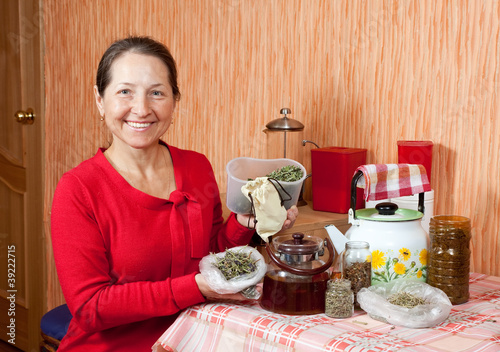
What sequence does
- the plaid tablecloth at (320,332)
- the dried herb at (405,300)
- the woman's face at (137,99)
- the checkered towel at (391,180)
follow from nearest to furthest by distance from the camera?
the plaid tablecloth at (320,332) → the dried herb at (405,300) → the checkered towel at (391,180) → the woman's face at (137,99)

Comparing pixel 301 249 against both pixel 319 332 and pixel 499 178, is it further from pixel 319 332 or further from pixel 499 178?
pixel 499 178

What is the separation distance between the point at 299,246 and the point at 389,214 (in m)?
0.22

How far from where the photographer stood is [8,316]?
10.7ft

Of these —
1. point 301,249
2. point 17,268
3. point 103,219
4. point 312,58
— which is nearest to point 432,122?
point 312,58

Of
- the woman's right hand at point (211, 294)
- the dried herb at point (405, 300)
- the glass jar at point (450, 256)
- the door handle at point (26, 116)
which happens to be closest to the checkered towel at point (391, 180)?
the glass jar at point (450, 256)

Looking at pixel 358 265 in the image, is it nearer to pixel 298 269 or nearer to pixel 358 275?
pixel 358 275

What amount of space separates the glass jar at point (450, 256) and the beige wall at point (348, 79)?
392mm

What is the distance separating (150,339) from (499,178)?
100 centimetres

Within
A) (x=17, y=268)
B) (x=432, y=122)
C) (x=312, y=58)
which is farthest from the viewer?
(x=17, y=268)

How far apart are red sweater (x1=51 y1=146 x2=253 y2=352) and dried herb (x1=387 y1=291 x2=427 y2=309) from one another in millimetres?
409

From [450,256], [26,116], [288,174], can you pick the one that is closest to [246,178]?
[288,174]

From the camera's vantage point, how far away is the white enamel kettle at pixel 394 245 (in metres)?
1.19

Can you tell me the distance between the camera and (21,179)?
316 centimetres

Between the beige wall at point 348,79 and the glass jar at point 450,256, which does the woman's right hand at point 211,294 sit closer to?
the glass jar at point 450,256
